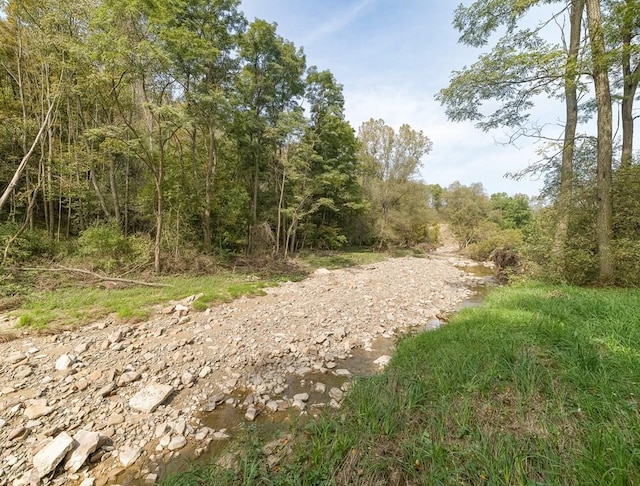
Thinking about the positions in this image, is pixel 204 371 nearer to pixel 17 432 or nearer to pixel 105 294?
pixel 17 432

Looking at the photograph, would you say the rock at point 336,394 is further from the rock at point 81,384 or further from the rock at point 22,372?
the rock at point 22,372

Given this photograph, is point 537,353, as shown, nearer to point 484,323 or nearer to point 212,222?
point 484,323

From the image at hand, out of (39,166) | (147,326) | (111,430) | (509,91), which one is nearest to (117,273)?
(147,326)

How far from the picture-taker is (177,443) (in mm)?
2771

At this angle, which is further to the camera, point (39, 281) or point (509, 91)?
point (509, 91)

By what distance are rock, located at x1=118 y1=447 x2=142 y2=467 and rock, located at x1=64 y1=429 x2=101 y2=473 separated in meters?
0.28

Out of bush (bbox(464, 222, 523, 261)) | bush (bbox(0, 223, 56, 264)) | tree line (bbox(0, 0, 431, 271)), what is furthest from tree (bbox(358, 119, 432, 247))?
bush (bbox(0, 223, 56, 264))

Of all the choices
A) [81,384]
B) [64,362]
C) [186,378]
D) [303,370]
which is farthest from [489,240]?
[64,362]

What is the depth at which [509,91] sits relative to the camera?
24.4 feet

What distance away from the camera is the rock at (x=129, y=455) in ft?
8.31

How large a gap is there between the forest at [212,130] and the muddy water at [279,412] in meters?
6.75

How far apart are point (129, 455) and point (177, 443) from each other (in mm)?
438

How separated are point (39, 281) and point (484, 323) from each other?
11.4 metres

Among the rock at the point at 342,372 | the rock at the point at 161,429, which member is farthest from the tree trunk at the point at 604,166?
the rock at the point at 161,429
